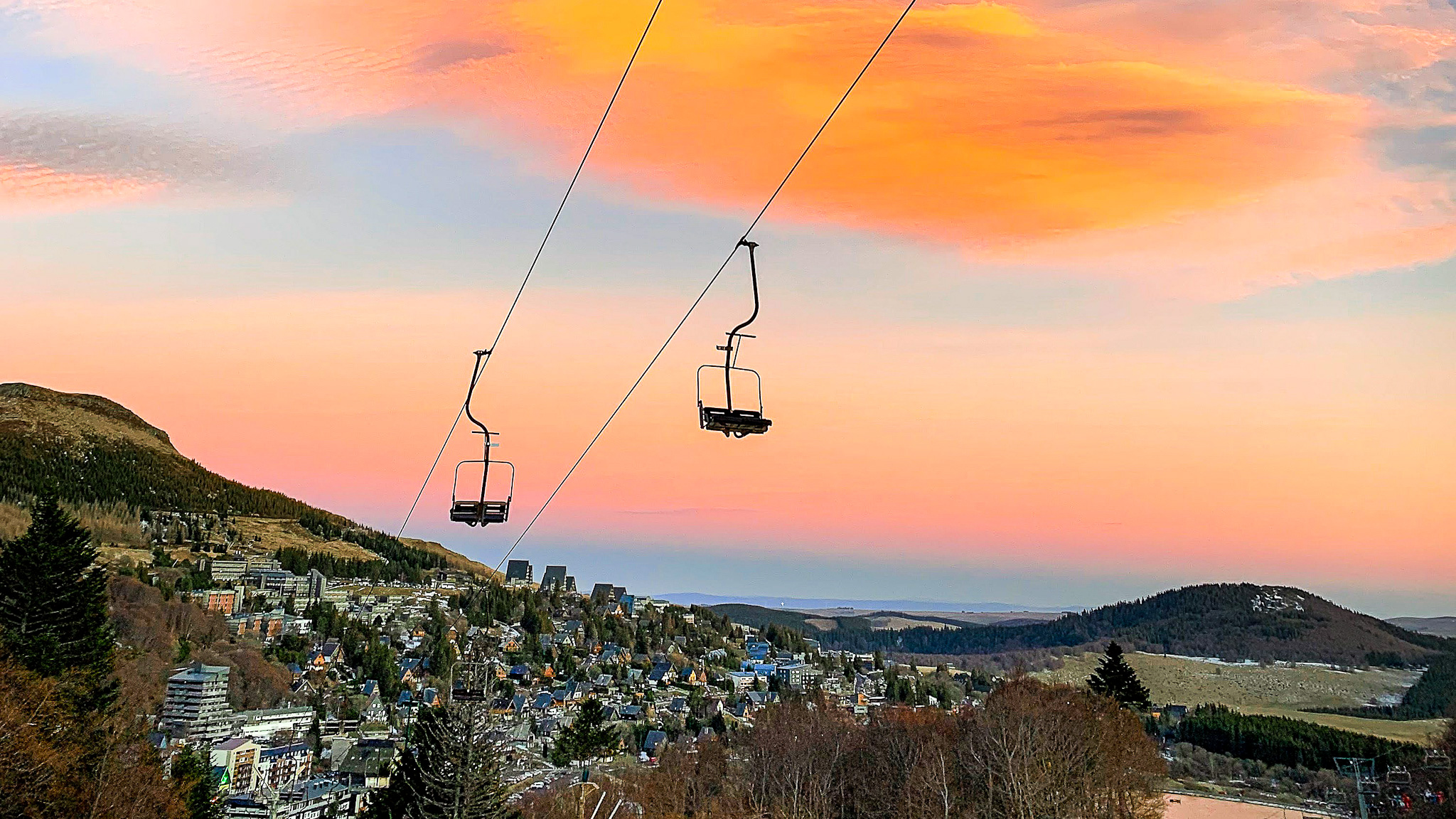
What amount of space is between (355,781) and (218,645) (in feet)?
202

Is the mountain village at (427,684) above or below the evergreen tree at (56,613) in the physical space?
below

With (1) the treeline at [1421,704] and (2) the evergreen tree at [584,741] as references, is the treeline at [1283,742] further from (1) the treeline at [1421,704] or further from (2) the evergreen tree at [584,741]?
(2) the evergreen tree at [584,741]

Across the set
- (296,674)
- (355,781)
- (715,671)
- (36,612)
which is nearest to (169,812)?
(36,612)

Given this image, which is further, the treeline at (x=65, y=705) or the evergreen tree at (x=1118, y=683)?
the evergreen tree at (x=1118, y=683)

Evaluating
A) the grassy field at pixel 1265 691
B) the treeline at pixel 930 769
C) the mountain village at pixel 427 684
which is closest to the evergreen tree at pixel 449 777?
the mountain village at pixel 427 684

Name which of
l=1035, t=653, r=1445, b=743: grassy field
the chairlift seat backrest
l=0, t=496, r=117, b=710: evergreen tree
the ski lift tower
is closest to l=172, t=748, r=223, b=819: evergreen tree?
l=0, t=496, r=117, b=710: evergreen tree

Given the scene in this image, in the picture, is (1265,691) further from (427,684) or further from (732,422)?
(732,422)

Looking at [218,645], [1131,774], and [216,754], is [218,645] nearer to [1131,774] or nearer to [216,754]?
[216,754]

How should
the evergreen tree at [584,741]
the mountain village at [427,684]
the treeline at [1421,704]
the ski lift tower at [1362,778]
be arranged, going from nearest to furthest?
the ski lift tower at [1362,778] < the mountain village at [427,684] < the evergreen tree at [584,741] < the treeline at [1421,704]

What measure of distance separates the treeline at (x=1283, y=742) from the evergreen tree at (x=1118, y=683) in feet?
111

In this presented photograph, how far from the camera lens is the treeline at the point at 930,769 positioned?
52281 mm

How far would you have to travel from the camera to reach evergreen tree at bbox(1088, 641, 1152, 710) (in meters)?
71.6

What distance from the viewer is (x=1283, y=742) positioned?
101062 mm

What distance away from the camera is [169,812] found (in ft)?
121
